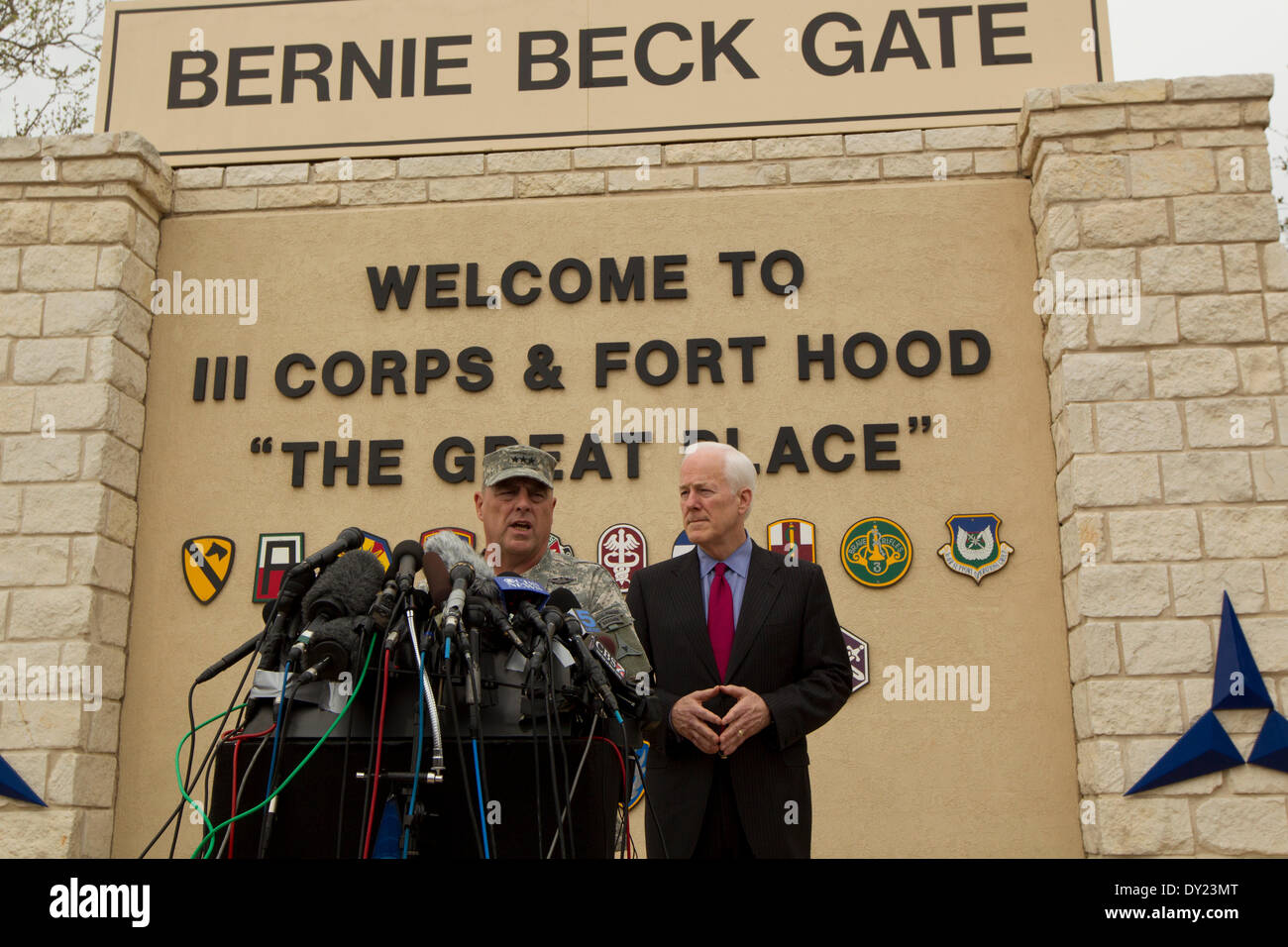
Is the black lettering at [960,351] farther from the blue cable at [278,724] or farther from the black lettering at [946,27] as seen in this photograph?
the blue cable at [278,724]

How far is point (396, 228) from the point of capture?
6238 mm

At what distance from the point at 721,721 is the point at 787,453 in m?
2.62

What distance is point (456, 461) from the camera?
5895mm

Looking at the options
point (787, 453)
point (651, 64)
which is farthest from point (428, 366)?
point (651, 64)

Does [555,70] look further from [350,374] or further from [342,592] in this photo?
[342,592]

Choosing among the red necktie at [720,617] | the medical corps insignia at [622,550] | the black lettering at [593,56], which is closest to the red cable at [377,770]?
the red necktie at [720,617]

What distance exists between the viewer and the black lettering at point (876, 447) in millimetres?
5691

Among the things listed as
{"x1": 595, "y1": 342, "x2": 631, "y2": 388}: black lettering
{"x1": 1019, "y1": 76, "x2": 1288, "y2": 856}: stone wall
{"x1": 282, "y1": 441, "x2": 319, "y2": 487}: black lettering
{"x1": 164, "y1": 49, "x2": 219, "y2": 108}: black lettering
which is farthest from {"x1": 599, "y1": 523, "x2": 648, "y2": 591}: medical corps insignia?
{"x1": 164, "y1": 49, "x2": 219, "y2": 108}: black lettering

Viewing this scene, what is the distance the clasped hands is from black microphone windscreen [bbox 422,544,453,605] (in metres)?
1.26

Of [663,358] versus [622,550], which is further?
[663,358]

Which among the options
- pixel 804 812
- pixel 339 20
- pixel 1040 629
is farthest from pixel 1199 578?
pixel 339 20

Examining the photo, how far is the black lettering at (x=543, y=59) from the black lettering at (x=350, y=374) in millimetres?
1781

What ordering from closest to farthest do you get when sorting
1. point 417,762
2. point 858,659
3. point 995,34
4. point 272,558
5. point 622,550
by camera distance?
point 417,762 < point 858,659 < point 622,550 < point 272,558 < point 995,34
